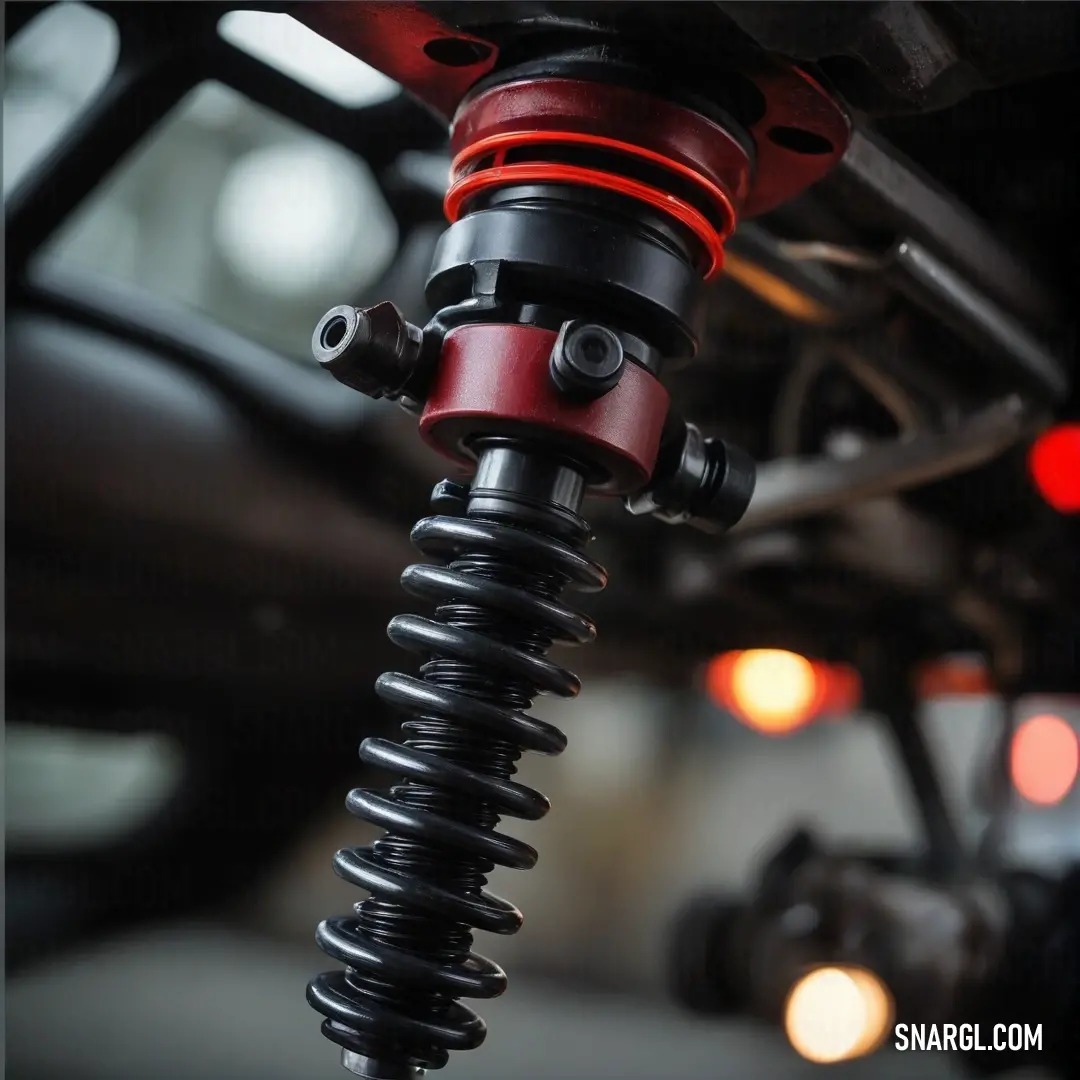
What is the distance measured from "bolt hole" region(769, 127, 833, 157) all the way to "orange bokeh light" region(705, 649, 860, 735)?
767mm

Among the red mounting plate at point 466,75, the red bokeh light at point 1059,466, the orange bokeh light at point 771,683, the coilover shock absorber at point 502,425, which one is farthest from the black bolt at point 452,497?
the orange bokeh light at point 771,683

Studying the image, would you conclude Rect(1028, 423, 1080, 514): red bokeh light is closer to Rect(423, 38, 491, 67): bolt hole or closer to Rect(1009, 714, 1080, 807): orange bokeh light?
Rect(1009, 714, 1080, 807): orange bokeh light

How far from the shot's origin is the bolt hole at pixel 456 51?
35cm

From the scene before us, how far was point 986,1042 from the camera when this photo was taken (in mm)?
883

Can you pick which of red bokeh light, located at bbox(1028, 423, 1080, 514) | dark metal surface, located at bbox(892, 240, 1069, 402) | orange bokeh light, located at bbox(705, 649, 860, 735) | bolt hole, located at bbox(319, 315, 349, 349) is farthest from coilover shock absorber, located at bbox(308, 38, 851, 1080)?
orange bokeh light, located at bbox(705, 649, 860, 735)

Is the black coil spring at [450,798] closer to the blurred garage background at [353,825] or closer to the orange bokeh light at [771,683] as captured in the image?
the blurred garage background at [353,825]

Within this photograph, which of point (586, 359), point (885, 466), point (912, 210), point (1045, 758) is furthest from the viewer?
point (1045, 758)

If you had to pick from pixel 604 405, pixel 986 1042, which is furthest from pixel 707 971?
pixel 604 405

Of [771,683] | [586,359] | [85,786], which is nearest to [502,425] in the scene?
[586,359]

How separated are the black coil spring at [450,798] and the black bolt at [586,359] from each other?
52 mm

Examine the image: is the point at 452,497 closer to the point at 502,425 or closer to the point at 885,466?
the point at 502,425

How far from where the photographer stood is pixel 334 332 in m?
0.34

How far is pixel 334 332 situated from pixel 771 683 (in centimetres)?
85

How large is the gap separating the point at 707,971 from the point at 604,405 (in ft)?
2.52
